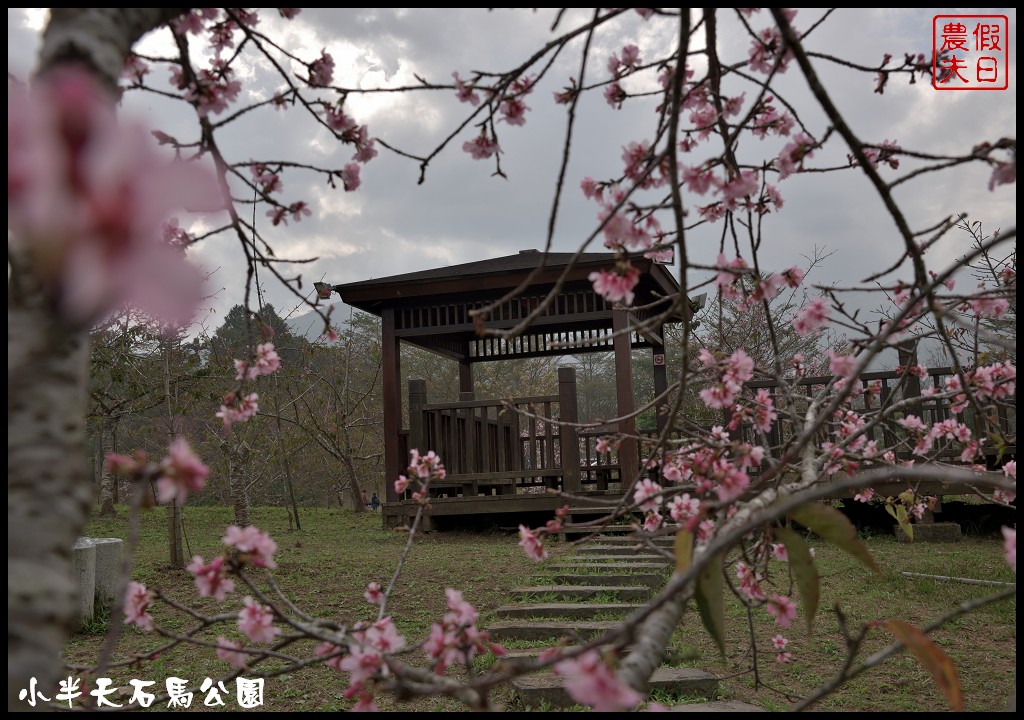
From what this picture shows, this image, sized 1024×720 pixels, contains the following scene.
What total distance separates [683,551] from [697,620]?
11.6 feet

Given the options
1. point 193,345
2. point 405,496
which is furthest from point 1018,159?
point 193,345

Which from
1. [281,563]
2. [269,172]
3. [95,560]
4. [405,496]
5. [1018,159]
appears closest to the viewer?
[1018,159]

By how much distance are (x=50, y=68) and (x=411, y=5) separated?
1.05m

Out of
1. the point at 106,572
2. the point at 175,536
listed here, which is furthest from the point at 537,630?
the point at 175,536

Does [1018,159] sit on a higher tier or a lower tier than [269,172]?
lower

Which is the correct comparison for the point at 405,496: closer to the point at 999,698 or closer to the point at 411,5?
the point at 999,698

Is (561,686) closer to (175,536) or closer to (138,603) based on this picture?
(138,603)

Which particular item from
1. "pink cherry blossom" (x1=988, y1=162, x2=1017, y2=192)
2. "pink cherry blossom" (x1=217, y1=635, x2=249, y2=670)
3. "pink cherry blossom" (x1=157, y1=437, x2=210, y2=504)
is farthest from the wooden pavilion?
"pink cherry blossom" (x1=157, y1=437, x2=210, y2=504)

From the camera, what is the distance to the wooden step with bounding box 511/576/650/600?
4.47m

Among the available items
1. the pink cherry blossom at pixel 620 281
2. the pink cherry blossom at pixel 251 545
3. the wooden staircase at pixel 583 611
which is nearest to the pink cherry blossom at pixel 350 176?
the pink cherry blossom at pixel 620 281

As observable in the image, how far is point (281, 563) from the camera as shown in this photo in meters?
6.25

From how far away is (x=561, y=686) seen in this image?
110 inches

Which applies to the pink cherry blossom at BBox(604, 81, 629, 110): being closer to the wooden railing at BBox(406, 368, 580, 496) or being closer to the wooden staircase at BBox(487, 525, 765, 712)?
the wooden staircase at BBox(487, 525, 765, 712)

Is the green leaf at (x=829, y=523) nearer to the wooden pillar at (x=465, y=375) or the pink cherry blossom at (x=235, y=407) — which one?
the pink cherry blossom at (x=235, y=407)
